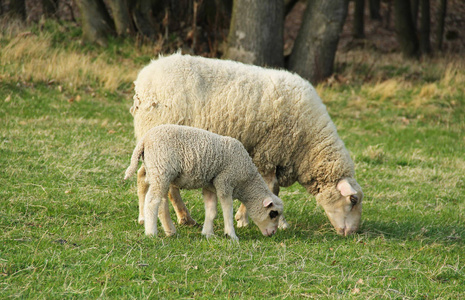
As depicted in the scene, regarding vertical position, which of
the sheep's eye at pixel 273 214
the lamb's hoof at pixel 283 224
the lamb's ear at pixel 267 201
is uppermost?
the lamb's ear at pixel 267 201

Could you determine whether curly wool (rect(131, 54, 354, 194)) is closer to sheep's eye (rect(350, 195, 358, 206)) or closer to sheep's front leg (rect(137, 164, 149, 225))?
sheep's eye (rect(350, 195, 358, 206))

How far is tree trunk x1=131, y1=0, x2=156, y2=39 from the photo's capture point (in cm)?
1395

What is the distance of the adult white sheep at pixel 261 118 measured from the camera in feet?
18.6

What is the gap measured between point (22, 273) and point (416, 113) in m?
9.83

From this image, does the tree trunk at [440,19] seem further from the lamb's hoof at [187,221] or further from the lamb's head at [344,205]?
the lamb's hoof at [187,221]

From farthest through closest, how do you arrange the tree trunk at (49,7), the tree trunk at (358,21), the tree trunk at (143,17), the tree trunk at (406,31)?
the tree trunk at (358,21)
the tree trunk at (406,31)
the tree trunk at (49,7)
the tree trunk at (143,17)

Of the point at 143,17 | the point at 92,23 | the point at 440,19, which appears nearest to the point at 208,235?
the point at 92,23

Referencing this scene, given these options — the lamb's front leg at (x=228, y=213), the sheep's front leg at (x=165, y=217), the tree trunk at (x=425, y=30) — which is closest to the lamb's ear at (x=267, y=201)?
the lamb's front leg at (x=228, y=213)

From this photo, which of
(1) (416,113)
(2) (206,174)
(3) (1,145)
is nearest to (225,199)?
(2) (206,174)

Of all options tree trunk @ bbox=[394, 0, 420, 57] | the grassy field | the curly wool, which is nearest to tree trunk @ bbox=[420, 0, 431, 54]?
tree trunk @ bbox=[394, 0, 420, 57]

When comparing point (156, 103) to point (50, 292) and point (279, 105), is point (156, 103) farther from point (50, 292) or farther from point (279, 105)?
point (50, 292)

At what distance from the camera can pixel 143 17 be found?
1425 cm

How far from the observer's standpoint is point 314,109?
6.07 metres

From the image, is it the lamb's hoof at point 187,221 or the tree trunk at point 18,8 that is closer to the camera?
the lamb's hoof at point 187,221
